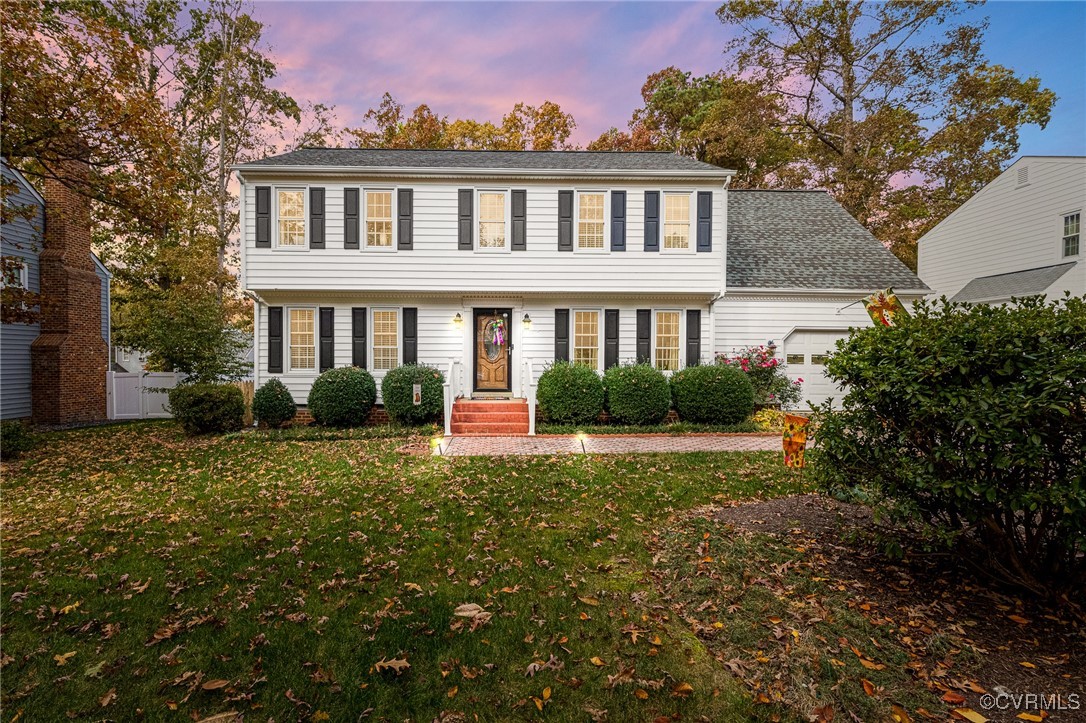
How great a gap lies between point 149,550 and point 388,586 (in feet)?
9.23

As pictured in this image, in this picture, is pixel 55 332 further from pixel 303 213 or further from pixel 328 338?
pixel 303 213

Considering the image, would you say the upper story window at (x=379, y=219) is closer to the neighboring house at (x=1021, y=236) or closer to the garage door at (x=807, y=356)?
the garage door at (x=807, y=356)

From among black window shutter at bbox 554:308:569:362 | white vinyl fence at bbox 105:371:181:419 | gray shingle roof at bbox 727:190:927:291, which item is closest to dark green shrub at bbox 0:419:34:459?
white vinyl fence at bbox 105:371:181:419

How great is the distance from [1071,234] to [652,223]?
45.1 feet

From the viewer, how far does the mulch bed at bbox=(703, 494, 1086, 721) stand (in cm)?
265

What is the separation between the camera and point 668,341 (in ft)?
41.5

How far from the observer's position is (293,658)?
3.01 metres

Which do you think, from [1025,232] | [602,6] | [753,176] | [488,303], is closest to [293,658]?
[488,303]

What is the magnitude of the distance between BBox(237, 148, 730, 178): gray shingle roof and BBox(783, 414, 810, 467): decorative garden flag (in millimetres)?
7933

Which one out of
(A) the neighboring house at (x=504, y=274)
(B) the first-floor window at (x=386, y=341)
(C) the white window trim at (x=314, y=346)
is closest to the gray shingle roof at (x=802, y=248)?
(A) the neighboring house at (x=504, y=274)

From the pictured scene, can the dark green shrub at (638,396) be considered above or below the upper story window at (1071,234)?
below

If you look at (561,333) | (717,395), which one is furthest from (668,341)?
(561,333)

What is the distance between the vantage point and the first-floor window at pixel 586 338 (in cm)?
1260

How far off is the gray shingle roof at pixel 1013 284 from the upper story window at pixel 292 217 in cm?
2043
